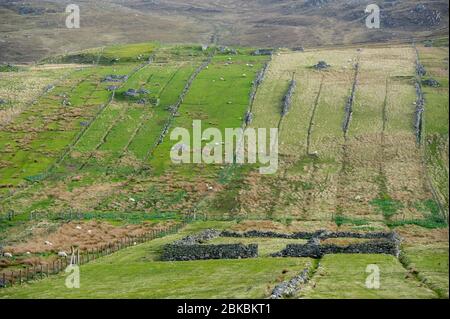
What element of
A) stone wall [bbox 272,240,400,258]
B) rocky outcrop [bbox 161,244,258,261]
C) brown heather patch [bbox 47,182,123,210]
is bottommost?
brown heather patch [bbox 47,182,123,210]

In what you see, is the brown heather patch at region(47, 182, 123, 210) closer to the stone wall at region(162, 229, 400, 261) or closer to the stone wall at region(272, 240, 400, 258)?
the stone wall at region(162, 229, 400, 261)

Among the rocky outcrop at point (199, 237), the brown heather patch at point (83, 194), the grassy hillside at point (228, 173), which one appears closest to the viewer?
the grassy hillside at point (228, 173)

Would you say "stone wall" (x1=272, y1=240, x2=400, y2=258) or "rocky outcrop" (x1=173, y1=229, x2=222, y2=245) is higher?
"stone wall" (x1=272, y1=240, x2=400, y2=258)

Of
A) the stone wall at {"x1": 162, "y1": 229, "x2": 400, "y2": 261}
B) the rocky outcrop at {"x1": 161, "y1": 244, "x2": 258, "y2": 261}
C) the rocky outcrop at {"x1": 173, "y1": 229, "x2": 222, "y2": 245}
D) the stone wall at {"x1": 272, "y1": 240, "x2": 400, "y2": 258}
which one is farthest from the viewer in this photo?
the rocky outcrop at {"x1": 173, "y1": 229, "x2": 222, "y2": 245}

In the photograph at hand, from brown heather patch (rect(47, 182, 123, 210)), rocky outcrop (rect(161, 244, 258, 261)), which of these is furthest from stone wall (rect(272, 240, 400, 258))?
brown heather patch (rect(47, 182, 123, 210))

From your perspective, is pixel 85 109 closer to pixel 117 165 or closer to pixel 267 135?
pixel 117 165

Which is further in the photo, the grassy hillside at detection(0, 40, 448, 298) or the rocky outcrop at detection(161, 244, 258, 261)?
the rocky outcrop at detection(161, 244, 258, 261)

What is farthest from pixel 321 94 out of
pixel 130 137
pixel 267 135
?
pixel 130 137

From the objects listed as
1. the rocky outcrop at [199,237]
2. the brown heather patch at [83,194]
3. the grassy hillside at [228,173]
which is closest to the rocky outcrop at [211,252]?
the grassy hillside at [228,173]

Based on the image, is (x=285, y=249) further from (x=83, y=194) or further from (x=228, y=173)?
(x=228, y=173)

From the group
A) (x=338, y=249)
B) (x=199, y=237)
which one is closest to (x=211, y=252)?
(x=199, y=237)

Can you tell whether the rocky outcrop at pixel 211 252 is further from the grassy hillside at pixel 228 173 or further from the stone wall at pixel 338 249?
the stone wall at pixel 338 249
